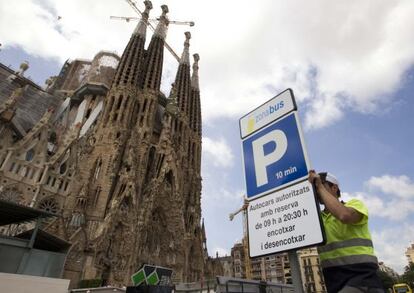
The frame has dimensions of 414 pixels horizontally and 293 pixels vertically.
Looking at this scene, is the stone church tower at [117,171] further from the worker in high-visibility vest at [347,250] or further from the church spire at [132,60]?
the worker in high-visibility vest at [347,250]

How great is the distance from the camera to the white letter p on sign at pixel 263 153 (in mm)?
2605

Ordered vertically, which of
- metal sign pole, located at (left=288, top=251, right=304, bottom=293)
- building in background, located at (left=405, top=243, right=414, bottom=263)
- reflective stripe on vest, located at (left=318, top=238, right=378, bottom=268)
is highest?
building in background, located at (left=405, top=243, right=414, bottom=263)

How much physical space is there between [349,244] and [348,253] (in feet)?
0.23

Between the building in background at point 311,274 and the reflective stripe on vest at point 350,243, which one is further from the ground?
the building in background at point 311,274

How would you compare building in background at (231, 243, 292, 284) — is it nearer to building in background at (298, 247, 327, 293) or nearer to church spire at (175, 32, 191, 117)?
building in background at (298, 247, 327, 293)

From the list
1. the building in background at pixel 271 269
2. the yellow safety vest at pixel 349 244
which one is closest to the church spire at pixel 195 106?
the building in background at pixel 271 269

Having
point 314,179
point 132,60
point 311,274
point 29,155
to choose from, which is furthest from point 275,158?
point 311,274

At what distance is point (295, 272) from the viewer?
2.15m

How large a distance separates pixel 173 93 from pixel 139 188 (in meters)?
18.3

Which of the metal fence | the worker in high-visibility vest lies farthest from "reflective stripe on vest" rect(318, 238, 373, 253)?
the metal fence

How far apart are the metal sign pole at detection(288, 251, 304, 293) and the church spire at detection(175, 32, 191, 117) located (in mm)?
37391

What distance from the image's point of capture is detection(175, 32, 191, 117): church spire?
40.3m

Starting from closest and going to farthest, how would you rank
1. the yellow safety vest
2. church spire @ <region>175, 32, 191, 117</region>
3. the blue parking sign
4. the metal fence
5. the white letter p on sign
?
the yellow safety vest < the blue parking sign < the white letter p on sign < the metal fence < church spire @ <region>175, 32, 191, 117</region>

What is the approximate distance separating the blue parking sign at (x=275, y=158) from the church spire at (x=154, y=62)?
1287 inches
